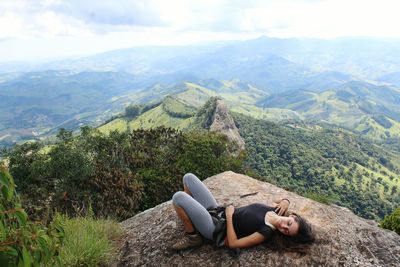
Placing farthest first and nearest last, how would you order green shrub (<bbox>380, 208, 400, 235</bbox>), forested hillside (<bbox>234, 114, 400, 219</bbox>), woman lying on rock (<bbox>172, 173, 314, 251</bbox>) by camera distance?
forested hillside (<bbox>234, 114, 400, 219</bbox>), green shrub (<bbox>380, 208, 400, 235</bbox>), woman lying on rock (<bbox>172, 173, 314, 251</bbox>)

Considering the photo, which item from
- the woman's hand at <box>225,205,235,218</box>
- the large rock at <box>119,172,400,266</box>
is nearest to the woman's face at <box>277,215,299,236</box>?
the large rock at <box>119,172,400,266</box>

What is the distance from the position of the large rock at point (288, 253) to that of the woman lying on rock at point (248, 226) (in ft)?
0.91

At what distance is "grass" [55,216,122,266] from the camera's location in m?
7.15

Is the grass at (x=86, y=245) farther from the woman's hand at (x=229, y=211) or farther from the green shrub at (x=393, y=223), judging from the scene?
the green shrub at (x=393, y=223)

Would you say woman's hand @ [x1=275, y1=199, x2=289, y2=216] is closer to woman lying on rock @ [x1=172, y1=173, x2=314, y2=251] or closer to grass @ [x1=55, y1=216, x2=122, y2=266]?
woman lying on rock @ [x1=172, y1=173, x2=314, y2=251]

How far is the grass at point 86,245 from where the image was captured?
7146 millimetres

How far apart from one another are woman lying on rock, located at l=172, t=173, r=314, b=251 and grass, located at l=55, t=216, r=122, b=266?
5.22ft

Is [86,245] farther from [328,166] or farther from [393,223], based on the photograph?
[328,166]

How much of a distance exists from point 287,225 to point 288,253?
0.80m

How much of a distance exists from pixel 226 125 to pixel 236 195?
346ft

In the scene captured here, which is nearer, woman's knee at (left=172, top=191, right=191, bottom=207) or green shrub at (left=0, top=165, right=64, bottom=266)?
green shrub at (left=0, top=165, right=64, bottom=266)

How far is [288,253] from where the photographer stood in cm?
735

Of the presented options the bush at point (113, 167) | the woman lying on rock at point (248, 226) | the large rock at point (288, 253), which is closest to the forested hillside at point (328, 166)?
the bush at point (113, 167)

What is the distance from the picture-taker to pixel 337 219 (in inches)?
360
